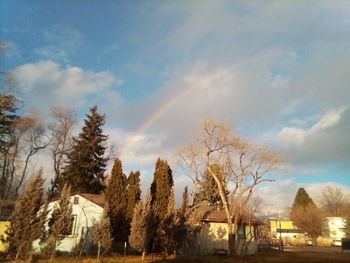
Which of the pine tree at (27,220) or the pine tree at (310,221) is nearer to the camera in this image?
the pine tree at (27,220)

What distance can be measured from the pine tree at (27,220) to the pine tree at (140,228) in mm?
5535

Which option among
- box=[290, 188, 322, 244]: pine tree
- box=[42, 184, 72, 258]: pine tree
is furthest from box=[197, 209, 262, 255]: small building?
box=[290, 188, 322, 244]: pine tree

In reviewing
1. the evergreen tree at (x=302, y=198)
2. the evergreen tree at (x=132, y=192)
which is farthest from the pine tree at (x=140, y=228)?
the evergreen tree at (x=302, y=198)

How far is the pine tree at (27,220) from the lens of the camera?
1543 centimetres

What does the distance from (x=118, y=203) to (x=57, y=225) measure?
734cm

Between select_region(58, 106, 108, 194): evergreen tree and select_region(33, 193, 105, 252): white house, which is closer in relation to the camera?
select_region(33, 193, 105, 252): white house

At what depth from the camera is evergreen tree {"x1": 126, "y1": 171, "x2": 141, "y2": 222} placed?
23.9 metres

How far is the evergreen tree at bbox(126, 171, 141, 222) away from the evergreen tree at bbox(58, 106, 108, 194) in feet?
47.3

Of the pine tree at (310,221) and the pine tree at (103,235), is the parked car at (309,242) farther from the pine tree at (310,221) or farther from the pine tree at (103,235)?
the pine tree at (103,235)

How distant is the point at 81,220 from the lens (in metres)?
23.5

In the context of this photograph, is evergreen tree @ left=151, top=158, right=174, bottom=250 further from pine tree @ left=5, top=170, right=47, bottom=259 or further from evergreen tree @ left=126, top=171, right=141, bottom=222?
pine tree @ left=5, top=170, right=47, bottom=259

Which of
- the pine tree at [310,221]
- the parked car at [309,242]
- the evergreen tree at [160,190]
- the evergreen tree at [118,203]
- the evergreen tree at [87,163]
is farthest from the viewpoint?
the pine tree at [310,221]

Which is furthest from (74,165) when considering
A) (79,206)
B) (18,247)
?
(18,247)

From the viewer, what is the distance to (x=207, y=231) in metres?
28.5
